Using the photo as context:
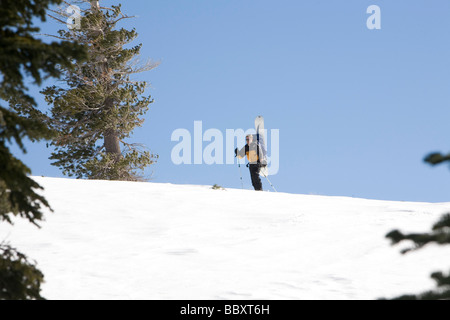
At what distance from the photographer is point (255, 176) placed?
19266 millimetres

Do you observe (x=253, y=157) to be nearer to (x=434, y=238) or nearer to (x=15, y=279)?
(x=15, y=279)

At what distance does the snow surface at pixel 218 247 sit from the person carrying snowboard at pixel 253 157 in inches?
162

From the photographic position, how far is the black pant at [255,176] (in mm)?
19125

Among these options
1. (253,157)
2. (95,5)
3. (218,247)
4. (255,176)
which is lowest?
(218,247)

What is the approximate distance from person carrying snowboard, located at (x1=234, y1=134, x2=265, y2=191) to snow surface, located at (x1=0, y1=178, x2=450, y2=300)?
412 cm

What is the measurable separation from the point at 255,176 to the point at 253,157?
69 centimetres

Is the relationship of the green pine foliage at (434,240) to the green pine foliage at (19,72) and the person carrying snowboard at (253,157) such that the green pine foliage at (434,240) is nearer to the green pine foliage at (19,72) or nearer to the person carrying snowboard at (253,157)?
the green pine foliage at (19,72)

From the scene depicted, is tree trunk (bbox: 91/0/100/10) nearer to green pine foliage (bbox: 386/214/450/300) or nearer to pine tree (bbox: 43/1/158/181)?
pine tree (bbox: 43/1/158/181)

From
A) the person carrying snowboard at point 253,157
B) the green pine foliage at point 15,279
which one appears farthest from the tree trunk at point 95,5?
the green pine foliage at point 15,279

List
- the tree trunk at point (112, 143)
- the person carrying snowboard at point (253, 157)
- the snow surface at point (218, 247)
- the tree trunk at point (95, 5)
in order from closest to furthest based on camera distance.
A: the snow surface at point (218, 247)
the person carrying snowboard at point (253, 157)
the tree trunk at point (112, 143)
the tree trunk at point (95, 5)

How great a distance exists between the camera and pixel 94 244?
1022 cm

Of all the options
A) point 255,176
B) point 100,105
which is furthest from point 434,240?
point 100,105
